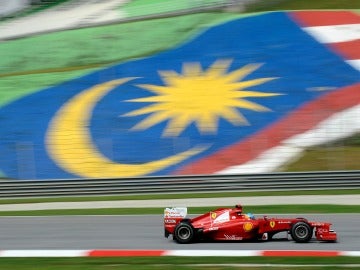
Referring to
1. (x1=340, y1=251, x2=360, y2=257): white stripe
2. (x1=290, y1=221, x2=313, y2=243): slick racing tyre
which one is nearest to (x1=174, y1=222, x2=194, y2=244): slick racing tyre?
(x1=290, y1=221, x2=313, y2=243): slick racing tyre

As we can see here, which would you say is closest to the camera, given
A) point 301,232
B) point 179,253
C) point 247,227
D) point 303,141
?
point 179,253

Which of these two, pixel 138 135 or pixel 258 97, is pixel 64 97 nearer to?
pixel 138 135

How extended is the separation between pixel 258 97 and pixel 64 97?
6.71 meters

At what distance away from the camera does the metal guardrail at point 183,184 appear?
19266mm

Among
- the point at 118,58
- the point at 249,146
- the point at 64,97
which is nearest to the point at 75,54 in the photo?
the point at 118,58

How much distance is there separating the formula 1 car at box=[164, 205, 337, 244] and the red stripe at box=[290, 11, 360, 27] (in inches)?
748

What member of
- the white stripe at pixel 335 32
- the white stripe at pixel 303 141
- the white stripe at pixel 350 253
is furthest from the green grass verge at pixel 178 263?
the white stripe at pixel 335 32

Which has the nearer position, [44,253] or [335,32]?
[44,253]

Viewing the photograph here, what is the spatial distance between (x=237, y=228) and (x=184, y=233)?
79 centimetres

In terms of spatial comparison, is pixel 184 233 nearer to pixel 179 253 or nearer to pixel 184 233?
pixel 184 233

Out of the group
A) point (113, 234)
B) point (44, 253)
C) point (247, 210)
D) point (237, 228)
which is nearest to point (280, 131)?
point (247, 210)

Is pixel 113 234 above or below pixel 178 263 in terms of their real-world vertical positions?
above

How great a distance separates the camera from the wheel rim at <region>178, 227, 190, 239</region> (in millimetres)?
10883

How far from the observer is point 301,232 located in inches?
418
